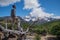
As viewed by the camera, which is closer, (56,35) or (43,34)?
(56,35)

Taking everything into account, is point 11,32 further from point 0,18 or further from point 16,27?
point 0,18

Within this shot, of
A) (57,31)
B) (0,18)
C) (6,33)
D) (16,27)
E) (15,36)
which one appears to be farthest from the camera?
(57,31)

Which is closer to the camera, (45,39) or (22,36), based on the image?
(22,36)

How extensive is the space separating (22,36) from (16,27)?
0.65m

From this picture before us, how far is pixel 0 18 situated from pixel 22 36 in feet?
11.8

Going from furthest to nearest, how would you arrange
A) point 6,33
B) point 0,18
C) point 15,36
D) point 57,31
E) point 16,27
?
point 57,31, point 0,18, point 16,27, point 15,36, point 6,33

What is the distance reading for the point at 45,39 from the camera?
48.7ft

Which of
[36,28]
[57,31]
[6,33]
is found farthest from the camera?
[36,28]

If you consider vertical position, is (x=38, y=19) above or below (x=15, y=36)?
above

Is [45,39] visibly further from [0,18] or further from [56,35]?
[0,18]

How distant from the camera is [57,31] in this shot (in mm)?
14305

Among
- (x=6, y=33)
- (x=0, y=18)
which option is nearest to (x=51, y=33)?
(x=0, y=18)

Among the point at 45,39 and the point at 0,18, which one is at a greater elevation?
the point at 0,18

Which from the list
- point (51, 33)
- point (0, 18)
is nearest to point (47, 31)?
point (51, 33)
